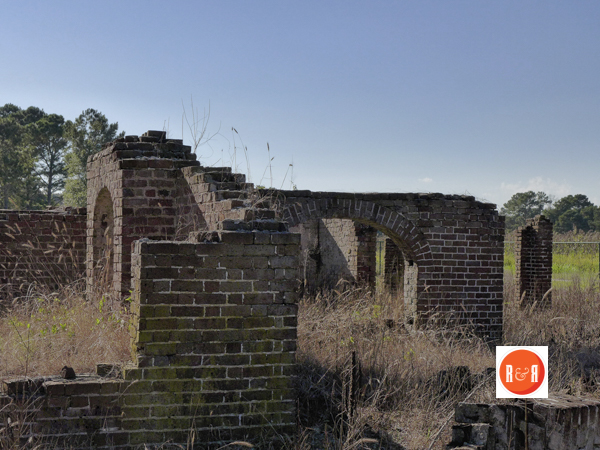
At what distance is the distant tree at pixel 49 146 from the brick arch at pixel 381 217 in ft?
104

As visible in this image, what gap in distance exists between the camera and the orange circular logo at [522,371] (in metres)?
3.55

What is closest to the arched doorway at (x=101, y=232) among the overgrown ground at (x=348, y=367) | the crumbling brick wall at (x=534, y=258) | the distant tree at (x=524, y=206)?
the overgrown ground at (x=348, y=367)

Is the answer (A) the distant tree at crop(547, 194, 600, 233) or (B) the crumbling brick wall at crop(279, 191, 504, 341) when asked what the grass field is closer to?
(B) the crumbling brick wall at crop(279, 191, 504, 341)

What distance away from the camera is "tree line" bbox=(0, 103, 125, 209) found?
33.3 metres

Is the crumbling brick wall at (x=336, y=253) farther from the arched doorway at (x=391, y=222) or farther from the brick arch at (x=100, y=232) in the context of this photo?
the brick arch at (x=100, y=232)

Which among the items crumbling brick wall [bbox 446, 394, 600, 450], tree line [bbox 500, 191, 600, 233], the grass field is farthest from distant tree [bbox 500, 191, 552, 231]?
crumbling brick wall [bbox 446, 394, 600, 450]

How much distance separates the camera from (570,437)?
4.60 meters

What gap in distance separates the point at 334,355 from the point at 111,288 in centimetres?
294

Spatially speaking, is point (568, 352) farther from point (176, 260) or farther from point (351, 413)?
point (176, 260)

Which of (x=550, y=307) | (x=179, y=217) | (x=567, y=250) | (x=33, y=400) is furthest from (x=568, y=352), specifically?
(x=567, y=250)

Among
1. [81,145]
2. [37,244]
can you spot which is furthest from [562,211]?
[37,244]

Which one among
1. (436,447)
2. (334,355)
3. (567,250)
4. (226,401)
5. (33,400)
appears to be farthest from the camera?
(567,250)

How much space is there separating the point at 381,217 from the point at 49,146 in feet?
114

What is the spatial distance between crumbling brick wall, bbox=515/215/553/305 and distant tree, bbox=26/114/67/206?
30772 millimetres
